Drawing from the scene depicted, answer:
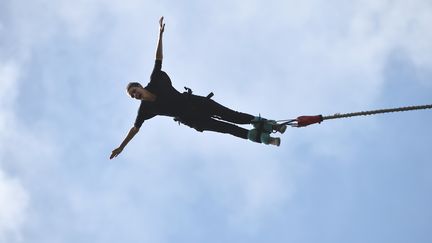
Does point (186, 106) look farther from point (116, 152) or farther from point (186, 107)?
point (116, 152)

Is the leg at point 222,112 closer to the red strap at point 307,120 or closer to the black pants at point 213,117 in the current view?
the black pants at point 213,117

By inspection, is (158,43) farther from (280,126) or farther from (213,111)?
(280,126)

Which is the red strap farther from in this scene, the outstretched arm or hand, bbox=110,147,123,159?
hand, bbox=110,147,123,159

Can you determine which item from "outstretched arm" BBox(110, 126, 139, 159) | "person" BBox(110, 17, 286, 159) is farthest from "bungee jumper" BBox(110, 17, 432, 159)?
"outstretched arm" BBox(110, 126, 139, 159)

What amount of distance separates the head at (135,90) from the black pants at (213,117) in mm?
931

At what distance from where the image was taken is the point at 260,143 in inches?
478

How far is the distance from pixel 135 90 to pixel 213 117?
1.59 m

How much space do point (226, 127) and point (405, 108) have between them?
3.37 m

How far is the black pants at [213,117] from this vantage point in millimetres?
12375

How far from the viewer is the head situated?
1218 cm

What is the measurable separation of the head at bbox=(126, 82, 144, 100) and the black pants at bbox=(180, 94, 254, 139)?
0.93 meters

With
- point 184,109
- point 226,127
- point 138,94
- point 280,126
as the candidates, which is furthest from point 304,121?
point 138,94

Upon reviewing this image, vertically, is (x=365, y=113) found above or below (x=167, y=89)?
below

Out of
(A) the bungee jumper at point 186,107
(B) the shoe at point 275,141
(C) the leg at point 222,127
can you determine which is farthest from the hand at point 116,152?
(B) the shoe at point 275,141
